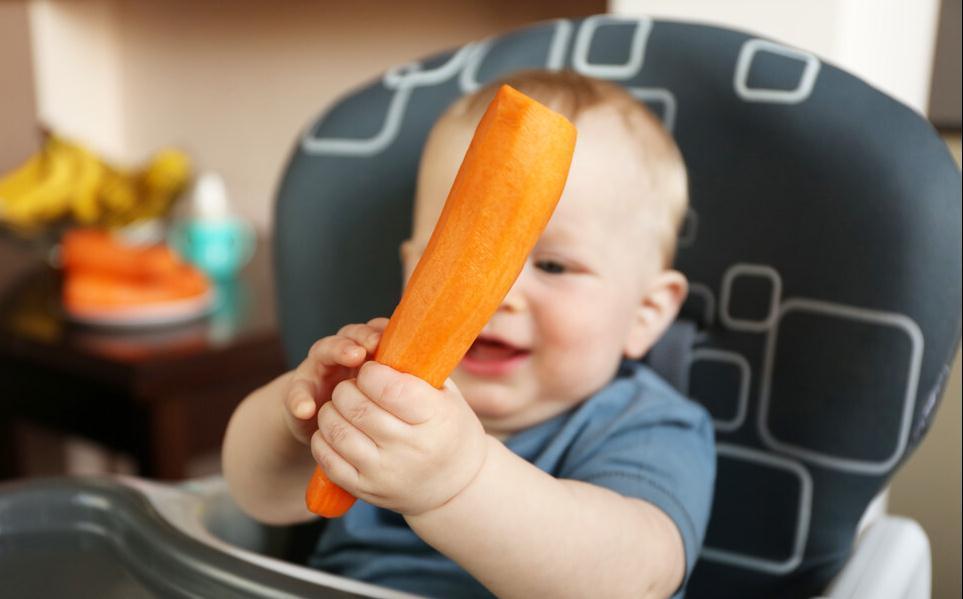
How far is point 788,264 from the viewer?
0.59 meters

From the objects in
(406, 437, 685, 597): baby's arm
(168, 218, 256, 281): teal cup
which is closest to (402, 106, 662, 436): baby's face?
(406, 437, 685, 597): baby's arm

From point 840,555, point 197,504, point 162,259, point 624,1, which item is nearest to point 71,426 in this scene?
point 162,259

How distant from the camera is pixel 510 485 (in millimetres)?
404

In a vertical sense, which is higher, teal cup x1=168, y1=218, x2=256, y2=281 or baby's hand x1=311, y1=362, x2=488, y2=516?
baby's hand x1=311, y1=362, x2=488, y2=516

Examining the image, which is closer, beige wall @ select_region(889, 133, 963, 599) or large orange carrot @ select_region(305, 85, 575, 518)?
large orange carrot @ select_region(305, 85, 575, 518)

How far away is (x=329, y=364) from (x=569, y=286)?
172 millimetres

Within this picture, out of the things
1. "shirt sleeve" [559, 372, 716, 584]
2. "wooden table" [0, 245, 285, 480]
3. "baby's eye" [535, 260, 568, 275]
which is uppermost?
"baby's eye" [535, 260, 568, 275]

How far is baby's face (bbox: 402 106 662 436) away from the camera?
54 centimetres

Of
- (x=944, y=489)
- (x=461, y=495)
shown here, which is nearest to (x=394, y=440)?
(x=461, y=495)

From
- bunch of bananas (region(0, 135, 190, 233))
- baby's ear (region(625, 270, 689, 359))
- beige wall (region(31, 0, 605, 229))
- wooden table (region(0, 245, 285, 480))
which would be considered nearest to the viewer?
baby's ear (region(625, 270, 689, 359))

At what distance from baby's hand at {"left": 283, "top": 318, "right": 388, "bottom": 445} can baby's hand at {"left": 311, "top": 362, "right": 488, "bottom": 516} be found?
3 cm

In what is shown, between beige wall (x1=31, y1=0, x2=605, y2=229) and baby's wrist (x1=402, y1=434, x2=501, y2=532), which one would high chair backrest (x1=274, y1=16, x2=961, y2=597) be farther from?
beige wall (x1=31, y1=0, x2=605, y2=229)

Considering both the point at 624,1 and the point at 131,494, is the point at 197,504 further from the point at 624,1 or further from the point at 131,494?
the point at 624,1

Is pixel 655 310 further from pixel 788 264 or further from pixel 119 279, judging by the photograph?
pixel 119 279
